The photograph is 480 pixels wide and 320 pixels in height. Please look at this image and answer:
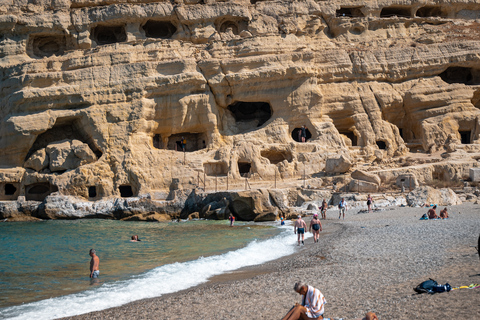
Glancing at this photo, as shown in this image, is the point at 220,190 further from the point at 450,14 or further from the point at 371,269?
the point at 450,14

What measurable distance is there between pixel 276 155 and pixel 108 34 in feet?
47.4

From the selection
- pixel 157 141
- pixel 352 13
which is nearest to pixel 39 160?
pixel 157 141

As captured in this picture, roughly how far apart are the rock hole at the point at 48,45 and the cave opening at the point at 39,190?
29.1ft

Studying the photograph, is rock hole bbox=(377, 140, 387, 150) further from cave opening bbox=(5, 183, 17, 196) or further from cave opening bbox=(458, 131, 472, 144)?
cave opening bbox=(5, 183, 17, 196)

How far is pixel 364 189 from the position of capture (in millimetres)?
22891

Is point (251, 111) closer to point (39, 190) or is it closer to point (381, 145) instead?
point (381, 145)

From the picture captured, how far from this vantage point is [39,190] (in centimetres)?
2778

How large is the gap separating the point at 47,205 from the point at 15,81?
27.8 feet

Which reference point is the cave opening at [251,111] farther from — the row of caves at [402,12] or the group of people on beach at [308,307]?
the group of people on beach at [308,307]

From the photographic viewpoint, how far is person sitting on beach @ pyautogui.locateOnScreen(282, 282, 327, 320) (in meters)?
5.74

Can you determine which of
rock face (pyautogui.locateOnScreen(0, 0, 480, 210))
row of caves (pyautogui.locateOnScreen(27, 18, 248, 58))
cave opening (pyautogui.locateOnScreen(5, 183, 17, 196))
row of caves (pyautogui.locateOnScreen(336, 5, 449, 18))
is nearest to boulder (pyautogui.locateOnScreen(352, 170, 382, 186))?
rock face (pyautogui.locateOnScreen(0, 0, 480, 210))

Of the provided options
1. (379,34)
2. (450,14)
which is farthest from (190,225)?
(450,14)

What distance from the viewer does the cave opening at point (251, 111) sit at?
30641 millimetres

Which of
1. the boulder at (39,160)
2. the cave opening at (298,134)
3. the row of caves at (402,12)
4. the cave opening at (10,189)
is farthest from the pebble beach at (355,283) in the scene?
the row of caves at (402,12)
